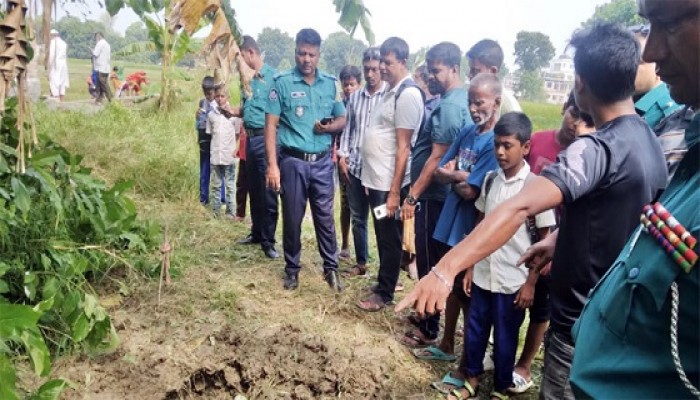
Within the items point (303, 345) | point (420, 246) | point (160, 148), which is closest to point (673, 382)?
point (303, 345)

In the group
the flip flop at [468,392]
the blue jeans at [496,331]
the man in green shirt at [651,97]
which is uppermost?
the man in green shirt at [651,97]

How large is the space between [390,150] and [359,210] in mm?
624

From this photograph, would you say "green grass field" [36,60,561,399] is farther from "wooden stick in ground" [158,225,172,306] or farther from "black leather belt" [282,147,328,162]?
"black leather belt" [282,147,328,162]

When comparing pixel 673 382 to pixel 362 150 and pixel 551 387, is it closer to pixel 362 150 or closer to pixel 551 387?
pixel 551 387

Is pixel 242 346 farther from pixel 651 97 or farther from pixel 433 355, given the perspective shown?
pixel 651 97

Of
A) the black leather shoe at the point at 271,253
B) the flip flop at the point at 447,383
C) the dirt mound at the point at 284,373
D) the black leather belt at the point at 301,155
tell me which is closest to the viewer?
the dirt mound at the point at 284,373

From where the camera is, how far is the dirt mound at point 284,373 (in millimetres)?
2543

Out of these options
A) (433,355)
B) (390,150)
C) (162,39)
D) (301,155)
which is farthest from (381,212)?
(162,39)

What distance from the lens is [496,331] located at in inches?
99.1

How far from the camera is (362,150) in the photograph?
12.3ft

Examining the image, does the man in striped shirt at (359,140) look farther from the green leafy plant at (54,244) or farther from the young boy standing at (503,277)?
the green leafy plant at (54,244)

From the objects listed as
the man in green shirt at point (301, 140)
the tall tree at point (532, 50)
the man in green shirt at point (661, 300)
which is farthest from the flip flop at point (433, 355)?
the tall tree at point (532, 50)

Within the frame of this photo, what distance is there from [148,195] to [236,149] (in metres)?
1.17

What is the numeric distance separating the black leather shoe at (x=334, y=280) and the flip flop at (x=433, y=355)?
0.93 m
